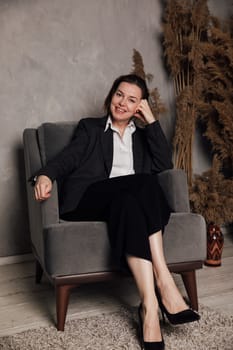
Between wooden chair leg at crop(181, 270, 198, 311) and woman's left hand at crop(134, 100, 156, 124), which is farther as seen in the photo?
woman's left hand at crop(134, 100, 156, 124)

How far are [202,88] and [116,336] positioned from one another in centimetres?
179

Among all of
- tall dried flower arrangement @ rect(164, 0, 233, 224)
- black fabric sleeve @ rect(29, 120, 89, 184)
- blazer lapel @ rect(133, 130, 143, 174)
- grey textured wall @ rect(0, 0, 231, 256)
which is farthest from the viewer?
tall dried flower arrangement @ rect(164, 0, 233, 224)

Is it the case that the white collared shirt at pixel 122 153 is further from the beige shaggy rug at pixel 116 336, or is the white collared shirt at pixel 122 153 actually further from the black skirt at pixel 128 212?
the beige shaggy rug at pixel 116 336

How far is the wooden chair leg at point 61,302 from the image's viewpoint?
212cm

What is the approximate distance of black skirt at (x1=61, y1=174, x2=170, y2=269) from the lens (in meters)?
2.02

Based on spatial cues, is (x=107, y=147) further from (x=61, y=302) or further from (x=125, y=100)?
(x=61, y=302)

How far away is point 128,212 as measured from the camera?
204 centimetres

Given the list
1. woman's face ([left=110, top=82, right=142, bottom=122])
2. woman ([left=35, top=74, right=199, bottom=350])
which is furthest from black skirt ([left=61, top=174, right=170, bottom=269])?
woman's face ([left=110, top=82, right=142, bottom=122])

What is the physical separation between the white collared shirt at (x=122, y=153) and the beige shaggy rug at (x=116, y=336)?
69cm

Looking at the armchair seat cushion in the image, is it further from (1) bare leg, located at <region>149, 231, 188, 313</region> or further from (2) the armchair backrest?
(2) the armchair backrest

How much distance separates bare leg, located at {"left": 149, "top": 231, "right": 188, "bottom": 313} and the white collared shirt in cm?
51

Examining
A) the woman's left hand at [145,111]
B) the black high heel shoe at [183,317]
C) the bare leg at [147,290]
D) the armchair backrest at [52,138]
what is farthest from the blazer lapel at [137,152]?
the black high heel shoe at [183,317]

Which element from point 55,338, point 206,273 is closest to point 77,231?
point 55,338

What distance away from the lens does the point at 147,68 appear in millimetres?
3377
